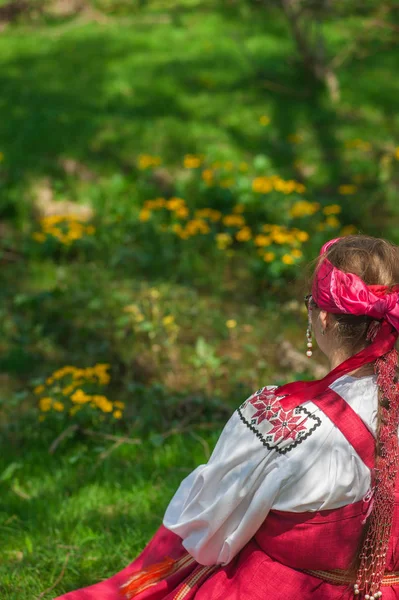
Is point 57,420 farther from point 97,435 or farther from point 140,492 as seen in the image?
point 140,492

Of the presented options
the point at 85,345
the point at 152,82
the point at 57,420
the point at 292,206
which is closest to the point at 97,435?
the point at 57,420

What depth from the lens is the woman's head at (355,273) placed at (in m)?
2.08

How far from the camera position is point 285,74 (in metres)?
8.03

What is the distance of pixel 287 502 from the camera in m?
2.00

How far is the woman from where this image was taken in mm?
1989

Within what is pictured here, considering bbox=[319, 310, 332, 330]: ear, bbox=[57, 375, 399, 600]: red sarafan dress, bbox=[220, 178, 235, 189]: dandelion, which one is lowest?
bbox=[220, 178, 235, 189]: dandelion

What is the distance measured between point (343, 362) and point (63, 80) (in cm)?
661

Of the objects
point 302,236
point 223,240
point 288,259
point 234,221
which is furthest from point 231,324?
point 234,221

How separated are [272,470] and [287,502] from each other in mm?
89

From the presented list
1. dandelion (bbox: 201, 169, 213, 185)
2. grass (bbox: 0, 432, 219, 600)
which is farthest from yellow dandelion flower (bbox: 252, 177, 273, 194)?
grass (bbox: 0, 432, 219, 600)

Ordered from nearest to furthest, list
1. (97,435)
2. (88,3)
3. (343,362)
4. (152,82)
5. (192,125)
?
1. (343,362)
2. (97,435)
3. (192,125)
4. (152,82)
5. (88,3)

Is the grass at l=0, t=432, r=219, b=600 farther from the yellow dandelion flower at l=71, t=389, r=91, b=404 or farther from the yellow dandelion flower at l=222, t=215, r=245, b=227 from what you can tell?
the yellow dandelion flower at l=222, t=215, r=245, b=227

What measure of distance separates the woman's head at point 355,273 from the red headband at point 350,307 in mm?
29

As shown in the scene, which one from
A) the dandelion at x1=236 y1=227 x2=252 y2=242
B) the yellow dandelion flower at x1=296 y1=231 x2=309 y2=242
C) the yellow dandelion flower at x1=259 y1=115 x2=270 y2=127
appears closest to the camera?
the yellow dandelion flower at x1=296 y1=231 x2=309 y2=242
